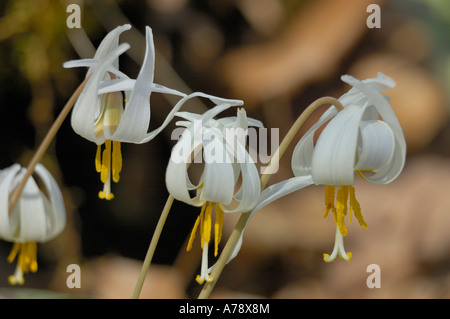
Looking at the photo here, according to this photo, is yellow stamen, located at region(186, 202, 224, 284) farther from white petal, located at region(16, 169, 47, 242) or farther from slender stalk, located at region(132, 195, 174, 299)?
white petal, located at region(16, 169, 47, 242)

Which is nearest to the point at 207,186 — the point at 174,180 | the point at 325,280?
the point at 174,180

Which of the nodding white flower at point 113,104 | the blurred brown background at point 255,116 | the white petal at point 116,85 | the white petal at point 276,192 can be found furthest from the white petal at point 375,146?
the blurred brown background at point 255,116

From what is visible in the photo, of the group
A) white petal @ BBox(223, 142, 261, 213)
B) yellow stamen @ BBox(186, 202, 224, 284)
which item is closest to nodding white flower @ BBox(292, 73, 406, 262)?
white petal @ BBox(223, 142, 261, 213)

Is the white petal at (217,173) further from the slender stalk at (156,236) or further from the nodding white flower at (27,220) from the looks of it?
the nodding white flower at (27,220)

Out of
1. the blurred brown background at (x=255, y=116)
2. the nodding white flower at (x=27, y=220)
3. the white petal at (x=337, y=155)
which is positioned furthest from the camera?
the blurred brown background at (x=255, y=116)

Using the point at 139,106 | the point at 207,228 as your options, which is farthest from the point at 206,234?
the point at 139,106

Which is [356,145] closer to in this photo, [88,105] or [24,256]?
[88,105]
